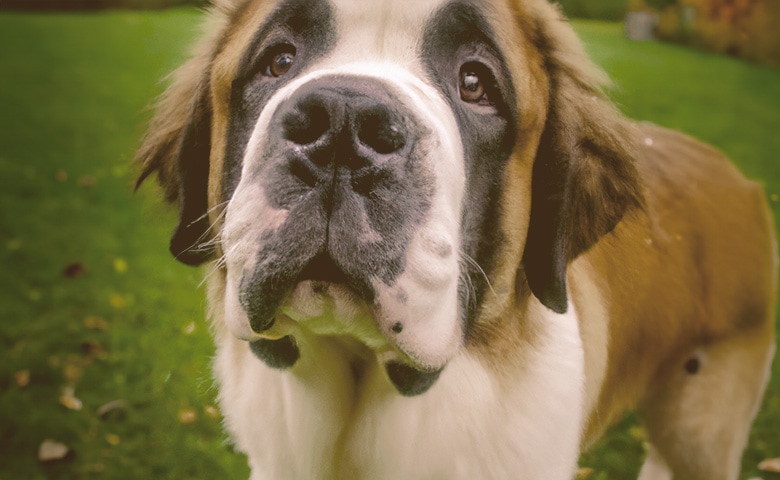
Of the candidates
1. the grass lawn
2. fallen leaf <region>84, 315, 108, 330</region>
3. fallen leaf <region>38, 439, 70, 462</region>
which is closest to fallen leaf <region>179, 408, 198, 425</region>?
the grass lawn

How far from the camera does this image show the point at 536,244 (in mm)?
1722

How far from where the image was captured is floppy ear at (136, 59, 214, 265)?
1.82 metres

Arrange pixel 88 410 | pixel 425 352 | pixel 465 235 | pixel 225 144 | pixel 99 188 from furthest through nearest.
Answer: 1. pixel 99 188
2. pixel 88 410
3. pixel 225 144
4. pixel 465 235
5. pixel 425 352

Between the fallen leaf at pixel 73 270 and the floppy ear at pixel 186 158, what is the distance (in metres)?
2.25

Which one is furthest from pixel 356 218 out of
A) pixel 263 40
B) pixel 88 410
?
pixel 88 410

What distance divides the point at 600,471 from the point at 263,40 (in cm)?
207

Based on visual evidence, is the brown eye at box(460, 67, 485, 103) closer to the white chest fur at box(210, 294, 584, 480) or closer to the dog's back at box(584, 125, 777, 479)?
the white chest fur at box(210, 294, 584, 480)

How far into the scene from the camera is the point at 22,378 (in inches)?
125

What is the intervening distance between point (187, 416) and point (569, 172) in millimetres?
1838

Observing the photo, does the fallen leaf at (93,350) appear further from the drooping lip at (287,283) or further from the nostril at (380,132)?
the nostril at (380,132)

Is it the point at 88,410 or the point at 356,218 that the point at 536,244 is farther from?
the point at 88,410

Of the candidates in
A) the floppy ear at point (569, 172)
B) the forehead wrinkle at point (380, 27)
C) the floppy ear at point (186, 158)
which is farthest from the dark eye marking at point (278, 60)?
the floppy ear at point (569, 172)

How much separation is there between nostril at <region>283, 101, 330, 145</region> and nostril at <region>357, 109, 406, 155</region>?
2.4 inches

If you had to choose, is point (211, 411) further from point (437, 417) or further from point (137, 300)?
point (137, 300)
